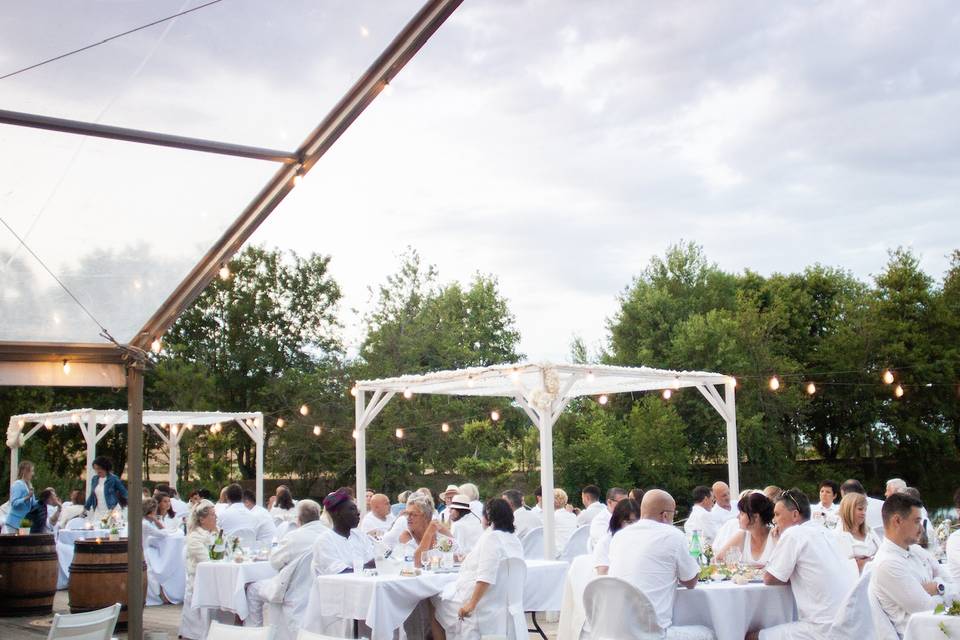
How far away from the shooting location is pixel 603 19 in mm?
11562

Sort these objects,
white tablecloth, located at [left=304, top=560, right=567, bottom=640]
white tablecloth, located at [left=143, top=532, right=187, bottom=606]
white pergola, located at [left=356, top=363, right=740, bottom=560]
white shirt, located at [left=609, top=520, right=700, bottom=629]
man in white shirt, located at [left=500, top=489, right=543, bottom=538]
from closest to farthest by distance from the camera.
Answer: white shirt, located at [left=609, top=520, right=700, bottom=629] < white tablecloth, located at [left=304, top=560, right=567, bottom=640] < white pergola, located at [left=356, top=363, right=740, bottom=560] < man in white shirt, located at [left=500, top=489, right=543, bottom=538] < white tablecloth, located at [left=143, top=532, right=187, bottom=606]

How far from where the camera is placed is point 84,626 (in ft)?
14.8

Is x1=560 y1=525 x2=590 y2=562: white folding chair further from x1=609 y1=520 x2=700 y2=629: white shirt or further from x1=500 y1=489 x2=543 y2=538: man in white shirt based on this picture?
x1=609 y1=520 x2=700 y2=629: white shirt

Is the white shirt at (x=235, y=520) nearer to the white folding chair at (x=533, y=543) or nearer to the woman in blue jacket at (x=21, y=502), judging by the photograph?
the white folding chair at (x=533, y=543)

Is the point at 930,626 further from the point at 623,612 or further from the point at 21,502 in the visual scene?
the point at 21,502

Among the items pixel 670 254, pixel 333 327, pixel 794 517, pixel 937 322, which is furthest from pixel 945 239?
pixel 794 517

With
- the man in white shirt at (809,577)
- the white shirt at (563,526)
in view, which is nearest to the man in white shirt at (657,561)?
the man in white shirt at (809,577)

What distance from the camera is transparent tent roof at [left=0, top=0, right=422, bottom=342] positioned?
4.96m

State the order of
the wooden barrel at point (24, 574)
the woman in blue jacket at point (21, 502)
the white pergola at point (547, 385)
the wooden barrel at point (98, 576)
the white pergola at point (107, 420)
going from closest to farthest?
the wooden barrel at point (98, 576)
the wooden barrel at point (24, 574)
the white pergola at point (547, 385)
the woman in blue jacket at point (21, 502)
the white pergola at point (107, 420)

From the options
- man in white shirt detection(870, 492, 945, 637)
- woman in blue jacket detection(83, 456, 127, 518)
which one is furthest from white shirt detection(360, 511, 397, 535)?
man in white shirt detection(870, 492, 945, 637)

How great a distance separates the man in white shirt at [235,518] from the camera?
10148 mm

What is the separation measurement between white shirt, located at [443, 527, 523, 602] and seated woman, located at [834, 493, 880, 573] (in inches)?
86.5

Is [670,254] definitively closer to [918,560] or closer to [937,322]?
[937,322]

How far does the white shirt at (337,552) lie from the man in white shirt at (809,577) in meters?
2.94
